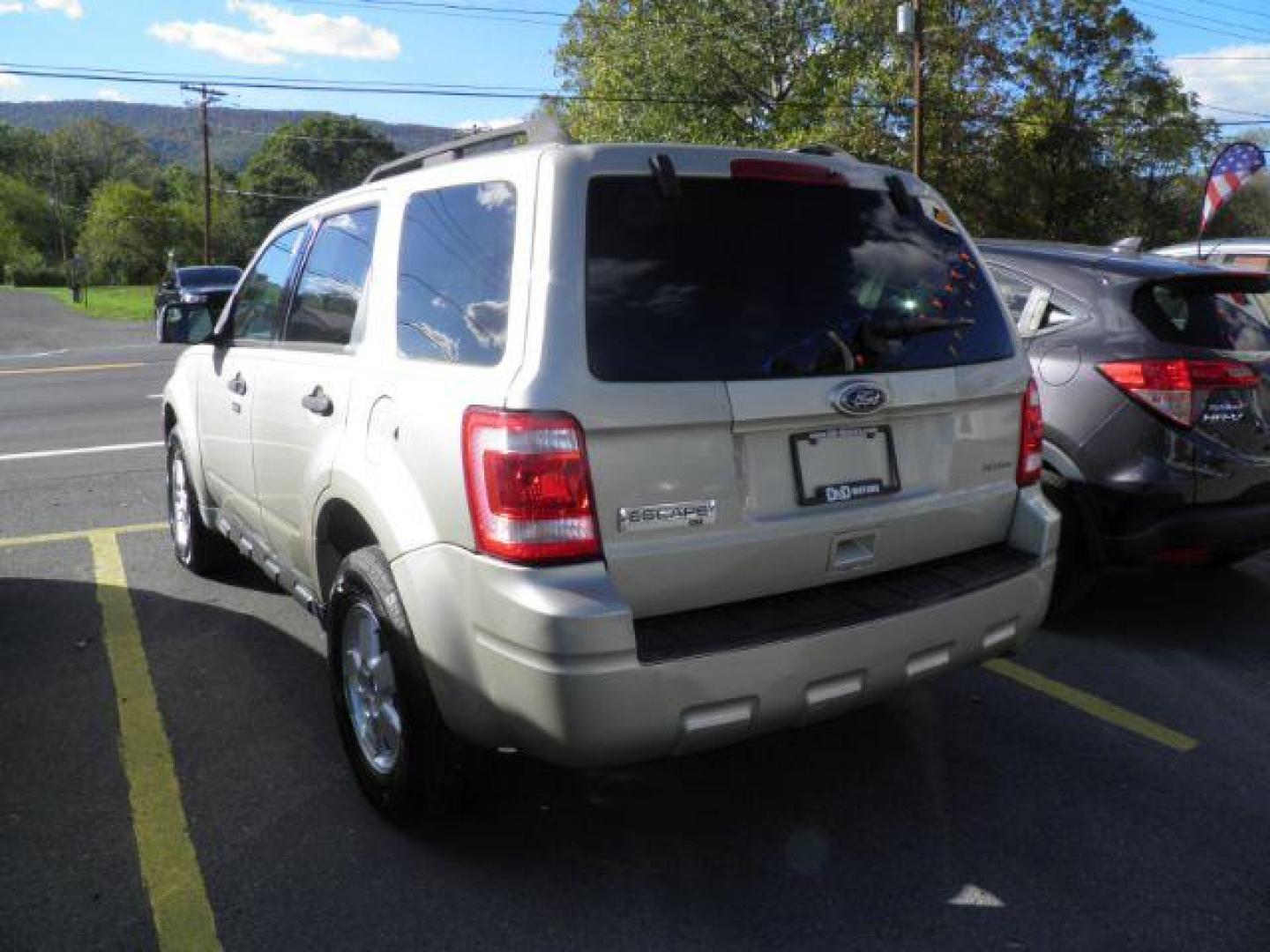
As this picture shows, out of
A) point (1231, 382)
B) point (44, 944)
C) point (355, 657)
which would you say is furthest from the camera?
point (1231, 382)

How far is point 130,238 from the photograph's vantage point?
78.2 meters

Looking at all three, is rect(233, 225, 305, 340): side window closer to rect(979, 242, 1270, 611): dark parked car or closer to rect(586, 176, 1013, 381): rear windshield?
rect(586, 176, 1013, 381): rear windshield

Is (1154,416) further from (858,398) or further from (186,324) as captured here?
(186,324)

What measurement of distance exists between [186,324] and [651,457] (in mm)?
3172

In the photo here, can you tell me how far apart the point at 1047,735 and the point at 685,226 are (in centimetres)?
225

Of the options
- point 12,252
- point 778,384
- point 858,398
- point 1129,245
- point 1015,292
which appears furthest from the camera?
point 12,252

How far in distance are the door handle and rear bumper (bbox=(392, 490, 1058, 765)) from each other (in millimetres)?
716

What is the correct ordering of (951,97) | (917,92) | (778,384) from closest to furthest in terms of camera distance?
(778,384), (917,92), (951,97)

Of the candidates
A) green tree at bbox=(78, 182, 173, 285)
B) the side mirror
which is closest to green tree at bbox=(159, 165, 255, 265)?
green tree at bbox=(78, 182, 173, 285)

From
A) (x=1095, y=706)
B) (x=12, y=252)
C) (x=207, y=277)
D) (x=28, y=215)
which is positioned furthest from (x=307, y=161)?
(x=1095, y=706)

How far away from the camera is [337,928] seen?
263 centimetres

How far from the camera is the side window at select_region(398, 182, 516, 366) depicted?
2.66 meters

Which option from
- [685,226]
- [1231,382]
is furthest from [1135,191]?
[685,226]

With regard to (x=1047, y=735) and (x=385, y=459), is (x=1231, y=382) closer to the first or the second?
(x=1047, y=735)
